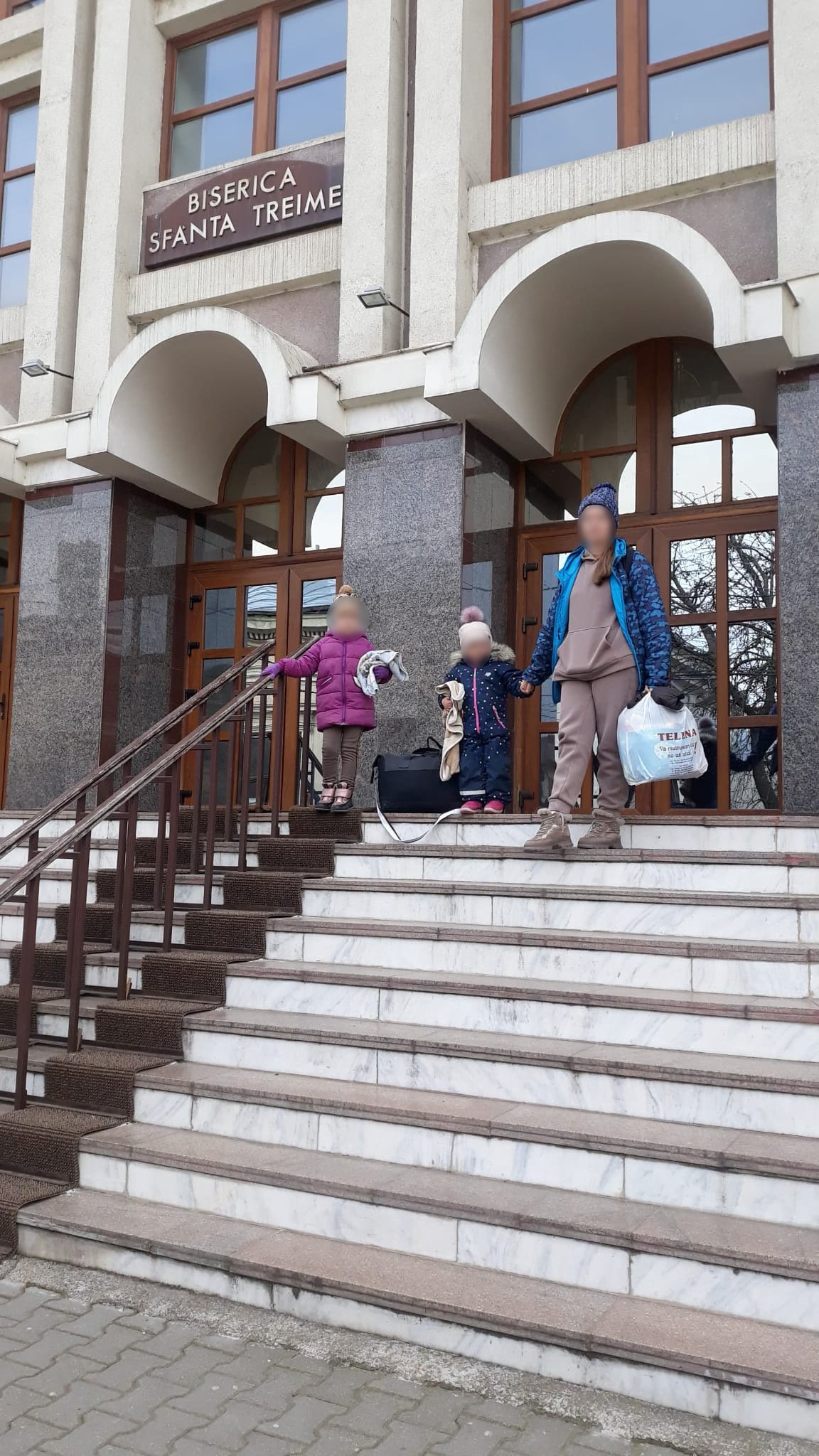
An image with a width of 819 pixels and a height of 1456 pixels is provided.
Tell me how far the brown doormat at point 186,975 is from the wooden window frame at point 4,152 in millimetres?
8293

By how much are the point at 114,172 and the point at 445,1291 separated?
31.8 feet

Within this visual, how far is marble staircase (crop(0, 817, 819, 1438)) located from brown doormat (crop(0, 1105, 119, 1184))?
0.22 feet

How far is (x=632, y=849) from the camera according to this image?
5680 mm

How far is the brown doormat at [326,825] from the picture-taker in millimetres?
6988

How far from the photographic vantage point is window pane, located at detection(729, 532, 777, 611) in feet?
27.0

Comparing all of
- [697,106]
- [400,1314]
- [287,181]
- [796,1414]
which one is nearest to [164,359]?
[287,181]

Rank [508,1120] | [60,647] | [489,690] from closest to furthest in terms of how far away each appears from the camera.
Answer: [508,1120]
[489,690]
[60,647]

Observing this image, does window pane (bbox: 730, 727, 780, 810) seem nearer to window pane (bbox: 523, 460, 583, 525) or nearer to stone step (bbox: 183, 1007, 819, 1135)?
window pane (bbox: 523, 460, 583, 525)

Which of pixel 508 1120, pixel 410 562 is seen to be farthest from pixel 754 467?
pixel 508 1120

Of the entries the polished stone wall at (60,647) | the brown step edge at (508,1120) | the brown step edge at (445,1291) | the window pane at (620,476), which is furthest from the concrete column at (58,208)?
the brown step edge at (445,1291)

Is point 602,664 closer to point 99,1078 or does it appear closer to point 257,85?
point 99,1078

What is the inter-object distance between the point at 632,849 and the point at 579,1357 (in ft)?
8.95

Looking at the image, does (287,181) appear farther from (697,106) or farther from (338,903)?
(338,903)

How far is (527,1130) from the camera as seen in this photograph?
3.98m
